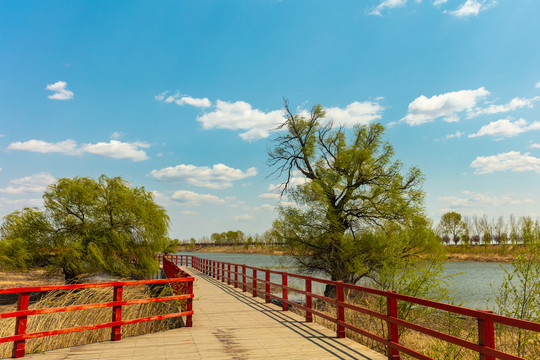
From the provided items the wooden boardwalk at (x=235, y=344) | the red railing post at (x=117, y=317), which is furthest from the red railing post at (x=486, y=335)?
the red railing post at (x=117, y=317)

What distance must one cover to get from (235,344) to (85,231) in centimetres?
2626

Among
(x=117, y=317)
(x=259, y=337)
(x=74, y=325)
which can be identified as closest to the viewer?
(x=117, y=317)

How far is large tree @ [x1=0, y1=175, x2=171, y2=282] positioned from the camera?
98.3 ft


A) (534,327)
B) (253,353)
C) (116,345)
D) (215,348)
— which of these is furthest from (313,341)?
(534,327)

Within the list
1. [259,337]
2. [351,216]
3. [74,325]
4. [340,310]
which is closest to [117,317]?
[259,337]

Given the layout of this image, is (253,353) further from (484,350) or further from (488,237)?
(488,237)

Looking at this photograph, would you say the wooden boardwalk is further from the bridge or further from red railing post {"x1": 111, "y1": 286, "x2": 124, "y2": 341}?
red railing post {"x1": 111, "y1": 286, "x2": 124, "y2": 341}

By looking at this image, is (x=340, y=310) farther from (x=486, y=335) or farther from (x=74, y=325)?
(x=74, y=325)

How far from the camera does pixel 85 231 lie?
2994 cm

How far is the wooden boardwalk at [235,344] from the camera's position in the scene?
638 cm

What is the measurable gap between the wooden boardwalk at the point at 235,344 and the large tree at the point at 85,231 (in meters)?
22.6

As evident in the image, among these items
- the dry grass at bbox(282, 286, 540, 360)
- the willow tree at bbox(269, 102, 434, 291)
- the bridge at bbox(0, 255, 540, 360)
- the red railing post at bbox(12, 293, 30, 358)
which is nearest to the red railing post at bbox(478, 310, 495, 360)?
the bridge at bbox(0, 255, 540, 360)

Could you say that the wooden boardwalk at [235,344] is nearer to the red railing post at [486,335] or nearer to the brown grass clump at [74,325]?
the brown grass clump at [74,325]

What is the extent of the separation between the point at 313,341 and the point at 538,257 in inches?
207
